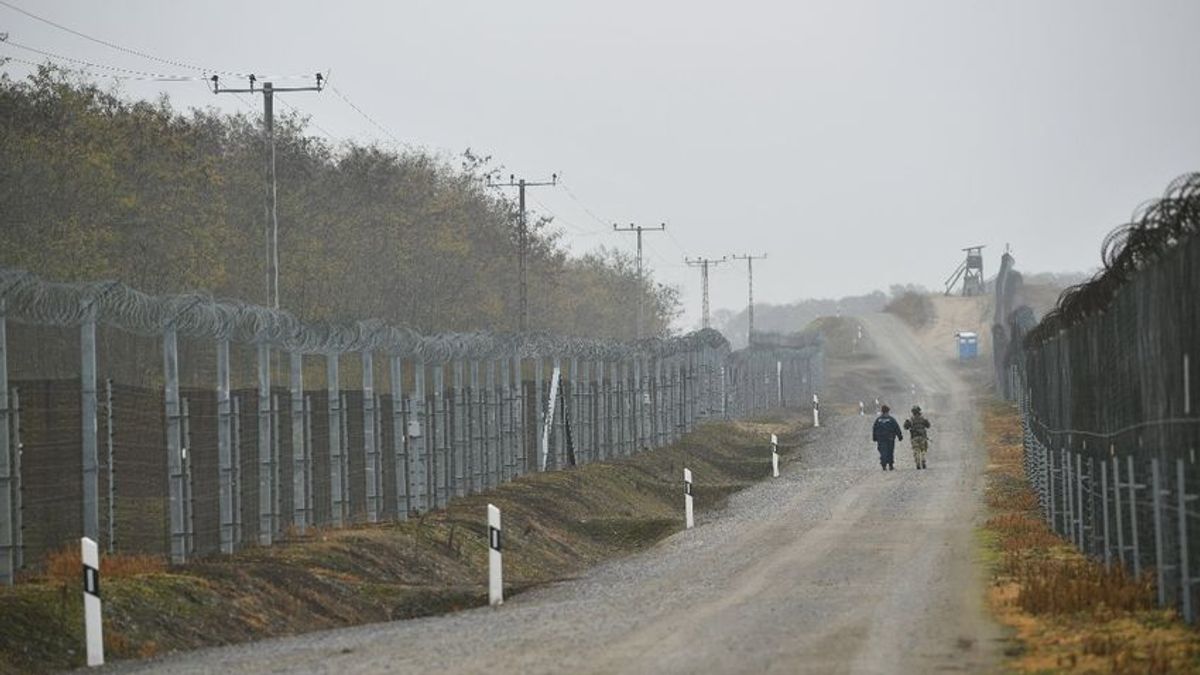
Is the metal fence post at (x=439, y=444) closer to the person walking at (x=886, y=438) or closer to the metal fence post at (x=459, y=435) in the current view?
the metal fence post at (x=459, y=435)

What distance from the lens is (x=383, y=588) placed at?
23.6m

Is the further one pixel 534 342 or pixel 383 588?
pixel 534 342

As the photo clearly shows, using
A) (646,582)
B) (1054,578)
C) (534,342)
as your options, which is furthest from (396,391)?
(1054,578)

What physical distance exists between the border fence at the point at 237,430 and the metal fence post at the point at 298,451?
0.09 ft

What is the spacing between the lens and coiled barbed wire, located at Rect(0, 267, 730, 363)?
19.3m

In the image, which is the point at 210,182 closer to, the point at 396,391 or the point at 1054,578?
the point at 396,391

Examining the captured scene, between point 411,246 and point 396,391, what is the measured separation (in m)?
50.6

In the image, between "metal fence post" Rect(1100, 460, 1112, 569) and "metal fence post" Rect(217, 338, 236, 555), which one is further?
"metal fence post" Rect(217, 338, 236, 555)

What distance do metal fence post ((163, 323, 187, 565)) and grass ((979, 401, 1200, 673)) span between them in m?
8.12

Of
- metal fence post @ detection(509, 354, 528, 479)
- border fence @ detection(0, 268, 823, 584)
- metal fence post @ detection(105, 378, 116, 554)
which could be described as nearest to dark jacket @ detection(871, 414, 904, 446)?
border fence @ detection(0, 268, 823, 584)

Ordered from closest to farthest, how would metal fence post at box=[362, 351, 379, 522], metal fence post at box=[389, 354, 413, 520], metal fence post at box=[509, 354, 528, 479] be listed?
metal fence post at box=[362, 351, 379, 522] < metal fence post at box=[389, 354, 413, 520] < metal fence post at box=[509, 354, 528, 479]

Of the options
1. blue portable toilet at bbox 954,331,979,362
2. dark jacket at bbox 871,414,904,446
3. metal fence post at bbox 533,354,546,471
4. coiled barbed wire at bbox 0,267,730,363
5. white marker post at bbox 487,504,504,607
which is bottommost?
white marker post at bbox 487,504,504,607

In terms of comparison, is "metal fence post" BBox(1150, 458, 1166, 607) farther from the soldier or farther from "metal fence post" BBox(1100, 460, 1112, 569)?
the soldier

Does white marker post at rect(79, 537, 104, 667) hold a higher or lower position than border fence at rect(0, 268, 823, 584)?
lower
